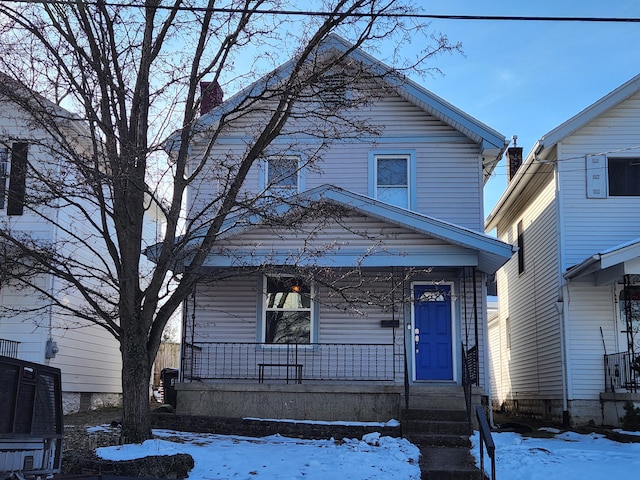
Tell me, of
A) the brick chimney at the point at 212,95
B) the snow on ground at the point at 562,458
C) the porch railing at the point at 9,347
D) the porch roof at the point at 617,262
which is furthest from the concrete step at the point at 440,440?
the porch railing at the point at 9,347

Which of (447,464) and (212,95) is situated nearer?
(447,464)

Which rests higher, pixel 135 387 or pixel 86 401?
pixel 135 387

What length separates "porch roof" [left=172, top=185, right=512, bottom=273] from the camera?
12922mm

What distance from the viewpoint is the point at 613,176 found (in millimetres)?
15484

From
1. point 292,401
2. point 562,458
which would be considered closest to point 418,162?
point 292,401

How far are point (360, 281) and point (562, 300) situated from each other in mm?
4547

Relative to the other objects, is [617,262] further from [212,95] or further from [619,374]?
[212,95]

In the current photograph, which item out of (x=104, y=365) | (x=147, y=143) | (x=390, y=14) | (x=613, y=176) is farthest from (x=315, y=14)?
(x=104, y=365)

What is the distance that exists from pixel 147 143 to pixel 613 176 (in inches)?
397

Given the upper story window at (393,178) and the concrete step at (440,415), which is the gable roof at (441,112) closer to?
the upper story window at (393,178)

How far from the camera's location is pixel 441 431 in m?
11.7

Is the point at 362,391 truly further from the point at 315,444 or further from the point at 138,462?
the point at 138,462

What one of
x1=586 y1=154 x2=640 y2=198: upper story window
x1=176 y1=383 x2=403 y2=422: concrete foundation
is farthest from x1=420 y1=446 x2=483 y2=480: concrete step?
x1=586 y1=154 x2=640 y2=198: upper story window

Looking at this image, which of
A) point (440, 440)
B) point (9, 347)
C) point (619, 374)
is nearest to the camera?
point (440, 440)
